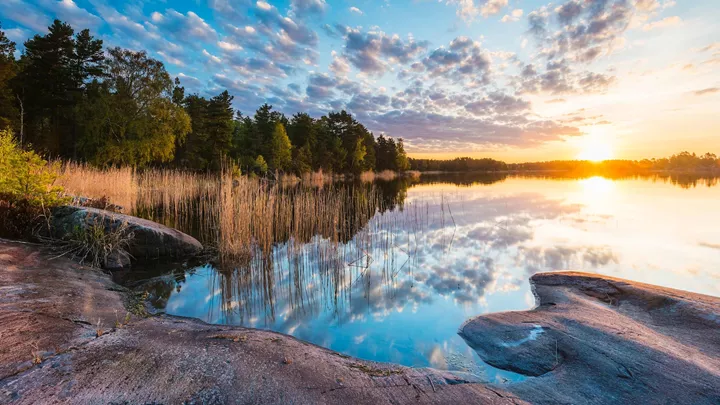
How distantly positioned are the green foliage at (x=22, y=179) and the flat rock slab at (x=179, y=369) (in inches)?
165

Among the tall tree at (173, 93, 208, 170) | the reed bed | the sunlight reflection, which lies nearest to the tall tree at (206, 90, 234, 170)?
the tall tree at (173, 93, 208, 170)

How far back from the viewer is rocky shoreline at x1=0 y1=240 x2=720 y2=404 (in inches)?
99.8

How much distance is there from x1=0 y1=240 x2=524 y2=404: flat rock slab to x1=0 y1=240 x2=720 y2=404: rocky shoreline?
0.04ft

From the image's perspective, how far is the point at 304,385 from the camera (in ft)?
8.77

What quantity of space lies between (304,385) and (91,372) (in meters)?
1.71

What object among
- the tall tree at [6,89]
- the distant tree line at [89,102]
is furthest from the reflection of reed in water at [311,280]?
the tall tree at [6,89]

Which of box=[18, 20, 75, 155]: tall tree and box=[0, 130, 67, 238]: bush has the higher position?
box=[18, 20, 75, 155]: tall tree

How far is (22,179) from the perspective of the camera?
271 inches

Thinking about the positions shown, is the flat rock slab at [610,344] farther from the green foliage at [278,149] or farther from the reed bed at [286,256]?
the green foliage at [278,149]

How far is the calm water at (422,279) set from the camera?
437 cm

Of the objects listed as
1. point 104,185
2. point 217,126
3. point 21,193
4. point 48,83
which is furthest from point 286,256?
point 217,126

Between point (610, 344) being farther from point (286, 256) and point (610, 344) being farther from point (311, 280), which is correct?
point (286, 256)

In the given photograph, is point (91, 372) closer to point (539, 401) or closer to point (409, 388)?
point (409, 388)

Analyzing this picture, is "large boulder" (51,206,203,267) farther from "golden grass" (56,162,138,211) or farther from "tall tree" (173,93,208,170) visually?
"tall tree" (173,93,208,170)
